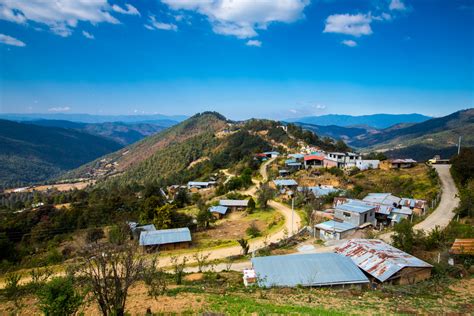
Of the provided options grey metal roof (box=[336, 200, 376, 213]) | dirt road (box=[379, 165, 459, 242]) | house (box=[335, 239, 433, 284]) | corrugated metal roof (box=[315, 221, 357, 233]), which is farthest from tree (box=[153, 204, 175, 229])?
dirt road (box=[379, 165, 459, 242])

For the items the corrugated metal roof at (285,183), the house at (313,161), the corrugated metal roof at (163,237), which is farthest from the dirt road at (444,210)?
the house at (313,161)

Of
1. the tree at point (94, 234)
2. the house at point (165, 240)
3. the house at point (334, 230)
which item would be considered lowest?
the tree at point (94, 234)

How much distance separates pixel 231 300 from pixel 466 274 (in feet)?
49.7

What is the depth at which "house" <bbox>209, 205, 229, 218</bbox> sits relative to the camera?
140 feet

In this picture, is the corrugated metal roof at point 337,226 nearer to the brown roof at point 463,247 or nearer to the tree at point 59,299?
the brown roof at point 463,247

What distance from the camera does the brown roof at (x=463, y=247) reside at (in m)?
19.2

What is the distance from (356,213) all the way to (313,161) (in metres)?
32.5

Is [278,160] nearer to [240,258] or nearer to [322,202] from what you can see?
[322,202]

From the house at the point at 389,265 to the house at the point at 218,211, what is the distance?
972 inches

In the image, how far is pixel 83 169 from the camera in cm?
18050

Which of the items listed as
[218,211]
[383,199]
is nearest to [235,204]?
[218,211]

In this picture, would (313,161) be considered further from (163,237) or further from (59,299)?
(59,299)

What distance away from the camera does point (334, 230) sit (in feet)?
91.6

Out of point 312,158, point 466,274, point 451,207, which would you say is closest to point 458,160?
point 451,207
